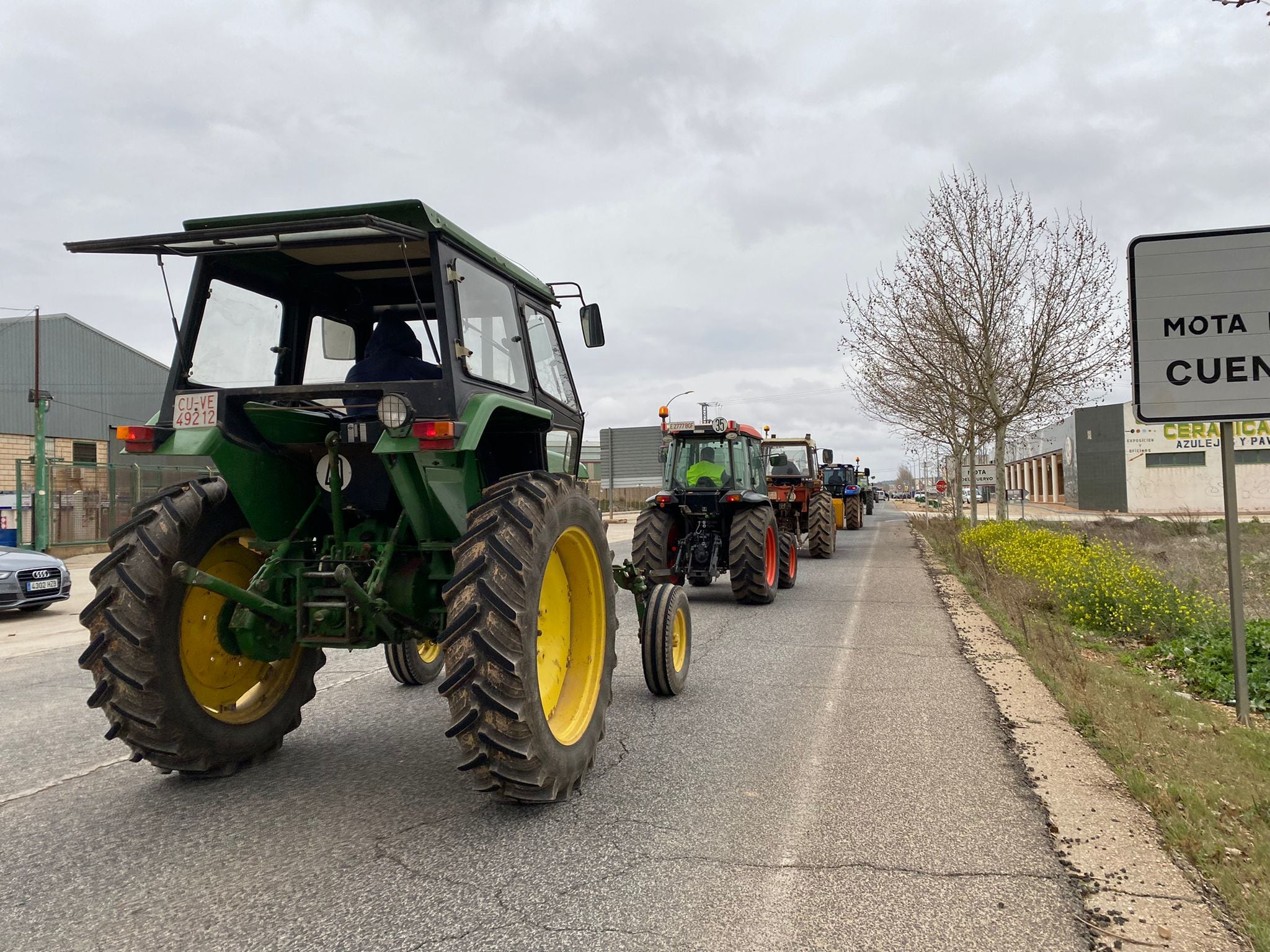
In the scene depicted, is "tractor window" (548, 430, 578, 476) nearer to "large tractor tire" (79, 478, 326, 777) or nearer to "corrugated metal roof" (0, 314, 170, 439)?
"large tractor tire" (79, 478, 326, 777)

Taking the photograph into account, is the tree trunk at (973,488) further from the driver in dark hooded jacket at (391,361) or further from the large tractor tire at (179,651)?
the large tractor tire at (179,651)

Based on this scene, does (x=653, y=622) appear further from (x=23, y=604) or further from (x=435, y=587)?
(x=23, y=604)

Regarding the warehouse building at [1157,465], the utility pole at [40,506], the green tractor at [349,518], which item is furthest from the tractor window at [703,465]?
the warehouse building at [1157,465]

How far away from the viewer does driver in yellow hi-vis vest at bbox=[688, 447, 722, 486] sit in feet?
37.7

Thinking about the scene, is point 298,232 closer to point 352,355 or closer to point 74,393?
point 352,355

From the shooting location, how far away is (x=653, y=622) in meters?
5.67

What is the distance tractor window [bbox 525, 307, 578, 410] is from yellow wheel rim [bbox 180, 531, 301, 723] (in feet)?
5.87

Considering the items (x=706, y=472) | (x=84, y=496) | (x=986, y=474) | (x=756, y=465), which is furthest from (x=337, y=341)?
(x=986, y=474)

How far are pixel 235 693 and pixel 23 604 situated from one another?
801 centimetres

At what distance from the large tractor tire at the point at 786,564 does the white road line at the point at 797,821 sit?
5.54m

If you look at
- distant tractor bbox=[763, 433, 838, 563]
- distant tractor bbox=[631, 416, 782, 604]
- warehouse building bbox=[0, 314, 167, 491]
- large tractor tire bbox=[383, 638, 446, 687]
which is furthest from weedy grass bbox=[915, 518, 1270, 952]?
warehouse building bbox=[0, 314, 167, 491]

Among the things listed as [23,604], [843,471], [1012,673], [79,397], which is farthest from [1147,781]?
[79,397]

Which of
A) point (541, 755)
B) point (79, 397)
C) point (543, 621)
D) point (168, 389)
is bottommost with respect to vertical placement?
point (541, 755)

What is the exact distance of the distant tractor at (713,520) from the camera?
34.4 ft
